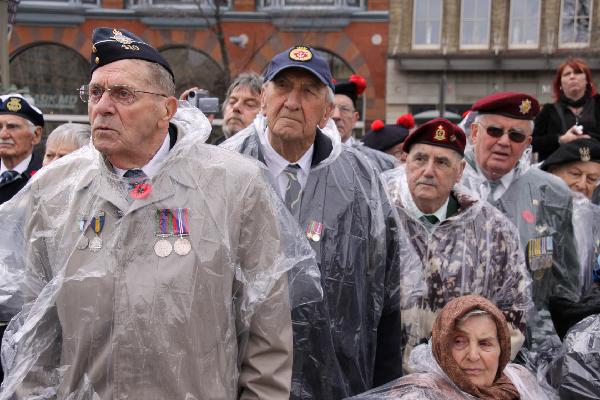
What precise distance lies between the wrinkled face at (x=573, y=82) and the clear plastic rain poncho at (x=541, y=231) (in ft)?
6.44

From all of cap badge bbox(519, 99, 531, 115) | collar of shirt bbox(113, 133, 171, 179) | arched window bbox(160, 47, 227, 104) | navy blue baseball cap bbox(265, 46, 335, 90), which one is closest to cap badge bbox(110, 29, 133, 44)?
collar of shirt bbox(113, 133, 171, 179)

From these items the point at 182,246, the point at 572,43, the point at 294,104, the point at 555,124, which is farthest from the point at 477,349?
the point at 572,43

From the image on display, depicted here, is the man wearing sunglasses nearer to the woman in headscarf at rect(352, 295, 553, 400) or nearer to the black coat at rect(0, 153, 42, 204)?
the woman in headscarf at rect(352, 295, 553, 400)

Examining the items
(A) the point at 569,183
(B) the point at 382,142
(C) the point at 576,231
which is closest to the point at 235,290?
(C) the point at 576,231

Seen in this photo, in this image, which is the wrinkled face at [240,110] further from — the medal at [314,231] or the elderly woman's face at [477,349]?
the elderly woman's face at [477,349]

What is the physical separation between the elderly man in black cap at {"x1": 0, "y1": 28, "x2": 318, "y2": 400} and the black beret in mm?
4370

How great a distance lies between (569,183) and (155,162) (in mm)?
3539

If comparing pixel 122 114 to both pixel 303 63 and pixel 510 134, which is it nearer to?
pixel 303 63

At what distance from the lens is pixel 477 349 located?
11.0ft

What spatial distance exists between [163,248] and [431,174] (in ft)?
6.26

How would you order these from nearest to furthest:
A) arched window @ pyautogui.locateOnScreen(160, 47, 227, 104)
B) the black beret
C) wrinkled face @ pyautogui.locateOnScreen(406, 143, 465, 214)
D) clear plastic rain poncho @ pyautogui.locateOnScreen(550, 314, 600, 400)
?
1. clear plastic rain poncho @ pyautogui.locateOnScreen(550, 314, 600, 400)
2. wrinkled face @ pyautogui.locateOnScreen(406, 143, 465, 214)
3. the black beret
4. arched window @ pyautogui.locateOnScreen(160, 47, 227, 104)

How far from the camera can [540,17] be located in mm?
19797

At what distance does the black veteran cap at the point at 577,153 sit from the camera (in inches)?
207

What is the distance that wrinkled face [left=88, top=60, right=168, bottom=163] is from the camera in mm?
2434
